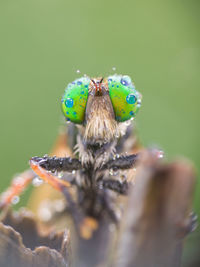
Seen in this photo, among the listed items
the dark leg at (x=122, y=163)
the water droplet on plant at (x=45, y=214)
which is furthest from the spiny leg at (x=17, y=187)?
the dark leg at (x=122, y=163)

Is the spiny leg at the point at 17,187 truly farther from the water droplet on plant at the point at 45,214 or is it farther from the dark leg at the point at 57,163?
the dark leg at the point at 57,163

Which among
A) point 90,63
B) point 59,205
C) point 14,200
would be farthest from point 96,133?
point 90,63

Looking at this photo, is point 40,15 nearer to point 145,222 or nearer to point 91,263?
point 91,263

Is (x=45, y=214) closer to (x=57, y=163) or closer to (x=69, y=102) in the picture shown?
(x=57, y=163)

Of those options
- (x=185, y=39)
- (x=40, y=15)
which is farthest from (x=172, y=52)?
(x=40, y=15)

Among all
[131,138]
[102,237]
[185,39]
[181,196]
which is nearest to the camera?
[181,196]

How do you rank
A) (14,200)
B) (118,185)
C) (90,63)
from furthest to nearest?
(90,63) → (14,200) → (118,185)
